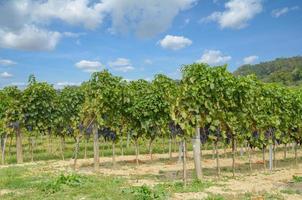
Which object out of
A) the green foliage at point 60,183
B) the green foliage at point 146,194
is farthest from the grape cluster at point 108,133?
the green foliage at point 146,194

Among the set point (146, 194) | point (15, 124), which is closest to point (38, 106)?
point (15, 124)

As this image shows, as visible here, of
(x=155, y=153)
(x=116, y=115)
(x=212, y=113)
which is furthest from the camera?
(x=155, y=153)

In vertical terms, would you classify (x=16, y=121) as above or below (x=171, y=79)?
below

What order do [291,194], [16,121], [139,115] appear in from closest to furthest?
[291,194] → [139,115] → [16,121]

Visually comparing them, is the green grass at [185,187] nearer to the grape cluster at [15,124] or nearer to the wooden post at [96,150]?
the wooden post at [96,150]

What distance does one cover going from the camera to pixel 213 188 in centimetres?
1559

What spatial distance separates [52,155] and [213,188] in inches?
868

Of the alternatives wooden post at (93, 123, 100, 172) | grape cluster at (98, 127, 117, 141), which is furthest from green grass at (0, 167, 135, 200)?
grape cluster at (98, 127, 117, 141)

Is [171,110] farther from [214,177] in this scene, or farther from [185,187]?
[214,177]

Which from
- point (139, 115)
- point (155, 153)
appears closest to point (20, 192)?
point (139, 115)

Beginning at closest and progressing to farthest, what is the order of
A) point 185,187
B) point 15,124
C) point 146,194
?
point 146,194, point 185,187, point 15,124

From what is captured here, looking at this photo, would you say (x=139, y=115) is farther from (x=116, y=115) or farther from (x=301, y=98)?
(x=301, y=98)

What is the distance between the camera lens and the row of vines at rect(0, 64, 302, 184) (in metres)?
18.6

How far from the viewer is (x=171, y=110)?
1823cm
